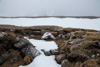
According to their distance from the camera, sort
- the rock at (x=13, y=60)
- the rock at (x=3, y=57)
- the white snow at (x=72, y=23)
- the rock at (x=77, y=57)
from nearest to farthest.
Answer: the rock at (x=77, y=57)
the rock at (x=3, y=57)
the rock at (x=13, y=60)
the white snow at (x=72, y=23)

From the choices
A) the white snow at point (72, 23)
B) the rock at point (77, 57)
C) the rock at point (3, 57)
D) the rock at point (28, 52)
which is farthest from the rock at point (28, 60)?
the white snow at point (72, 23)

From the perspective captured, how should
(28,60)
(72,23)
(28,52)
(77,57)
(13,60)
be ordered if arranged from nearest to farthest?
(77,57)
(28,60)
(13,60)
(28,52)
(72,23)

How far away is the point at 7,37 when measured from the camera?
9.98 m

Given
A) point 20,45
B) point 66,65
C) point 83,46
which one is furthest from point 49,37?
point 66,65

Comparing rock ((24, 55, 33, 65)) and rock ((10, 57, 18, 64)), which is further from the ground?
rock ((24, 55, 33, 65))

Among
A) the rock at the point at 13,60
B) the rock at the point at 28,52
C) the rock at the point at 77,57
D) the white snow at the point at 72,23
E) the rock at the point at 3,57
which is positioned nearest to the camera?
the rock at the point at 77,57

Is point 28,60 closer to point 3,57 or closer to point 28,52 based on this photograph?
point 28,52

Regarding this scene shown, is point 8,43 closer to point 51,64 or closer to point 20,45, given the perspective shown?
point 20,45

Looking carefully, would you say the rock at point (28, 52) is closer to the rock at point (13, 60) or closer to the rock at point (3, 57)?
the rock at point (13, 60)

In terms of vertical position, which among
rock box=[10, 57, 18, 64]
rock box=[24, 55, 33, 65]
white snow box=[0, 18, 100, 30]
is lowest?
white snow box=[0, 18, 100, 30]

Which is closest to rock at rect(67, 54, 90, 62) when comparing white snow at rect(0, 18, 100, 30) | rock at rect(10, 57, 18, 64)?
rock at rect(10, 57, 18, 64)

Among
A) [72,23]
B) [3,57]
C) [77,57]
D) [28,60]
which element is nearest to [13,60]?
[3,57]

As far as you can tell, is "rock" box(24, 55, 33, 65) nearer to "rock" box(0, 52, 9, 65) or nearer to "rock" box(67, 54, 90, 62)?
"rock" box(0, 52, 9, 65)

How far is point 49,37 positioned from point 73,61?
31.2 ft
